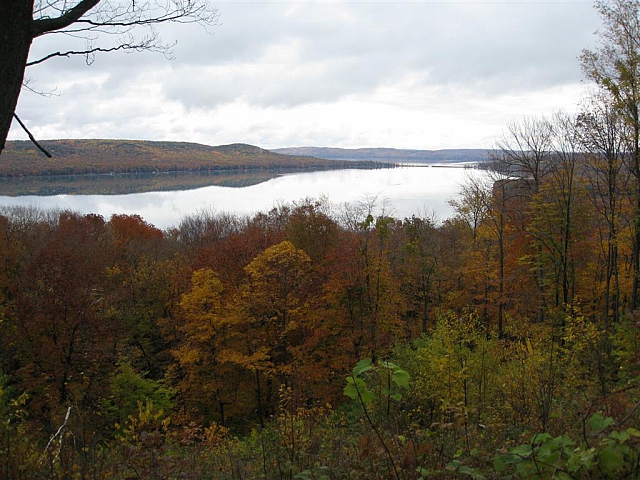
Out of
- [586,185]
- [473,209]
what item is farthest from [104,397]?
[473,209]

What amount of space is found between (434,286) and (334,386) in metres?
11.9

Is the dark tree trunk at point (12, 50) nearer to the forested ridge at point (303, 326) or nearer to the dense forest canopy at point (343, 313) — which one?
the dense forest canopy at point (343, 313)

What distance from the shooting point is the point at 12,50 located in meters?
2.87

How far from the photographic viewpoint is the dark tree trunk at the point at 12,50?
2.82 m

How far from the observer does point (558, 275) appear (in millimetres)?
19172

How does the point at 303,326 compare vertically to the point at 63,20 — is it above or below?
below

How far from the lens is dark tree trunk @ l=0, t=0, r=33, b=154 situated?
2.82 metres

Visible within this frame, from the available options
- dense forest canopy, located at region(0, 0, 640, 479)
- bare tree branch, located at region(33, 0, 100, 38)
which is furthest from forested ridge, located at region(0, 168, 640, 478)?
bare tree branch, located at region(33, 0, 100, 38)

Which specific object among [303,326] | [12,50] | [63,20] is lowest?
[303,326]

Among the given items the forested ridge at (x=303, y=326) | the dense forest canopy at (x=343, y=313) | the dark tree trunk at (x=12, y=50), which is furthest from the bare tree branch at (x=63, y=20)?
the forested ridge at (x=303, y=326)

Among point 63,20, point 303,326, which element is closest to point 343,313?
point 303,326

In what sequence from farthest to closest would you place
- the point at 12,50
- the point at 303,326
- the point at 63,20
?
the point at 303,326
the point at 63,20
the point at 12,50

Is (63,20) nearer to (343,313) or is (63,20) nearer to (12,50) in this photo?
(12,50)

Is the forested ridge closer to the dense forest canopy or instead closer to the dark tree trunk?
the dense forest canopy
